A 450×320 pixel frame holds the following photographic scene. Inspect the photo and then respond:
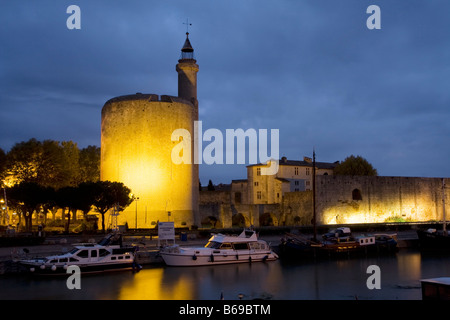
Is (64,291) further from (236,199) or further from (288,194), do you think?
(236,199)

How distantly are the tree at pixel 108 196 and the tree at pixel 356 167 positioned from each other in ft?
115

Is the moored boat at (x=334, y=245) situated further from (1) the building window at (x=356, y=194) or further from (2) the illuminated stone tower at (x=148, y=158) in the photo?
(1) the building window at (x=356, y=194)

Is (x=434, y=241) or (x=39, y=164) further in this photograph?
(x=39, y=164)

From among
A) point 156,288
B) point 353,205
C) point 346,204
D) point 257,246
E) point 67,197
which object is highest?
point 67,197

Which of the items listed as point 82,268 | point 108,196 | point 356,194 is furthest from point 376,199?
point 82,268

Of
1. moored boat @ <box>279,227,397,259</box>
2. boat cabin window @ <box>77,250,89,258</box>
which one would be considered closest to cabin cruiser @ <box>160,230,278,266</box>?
moored boat @ <box>279,227,397,259</box>

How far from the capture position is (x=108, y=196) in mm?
31453

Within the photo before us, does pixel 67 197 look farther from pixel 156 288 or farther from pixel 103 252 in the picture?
pixel 156 288

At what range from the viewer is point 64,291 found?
16.6 m

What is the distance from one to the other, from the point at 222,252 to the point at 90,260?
6489mm

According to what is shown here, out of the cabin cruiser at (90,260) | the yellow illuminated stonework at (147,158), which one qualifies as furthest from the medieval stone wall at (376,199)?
the cabin cruiser at (90,260)

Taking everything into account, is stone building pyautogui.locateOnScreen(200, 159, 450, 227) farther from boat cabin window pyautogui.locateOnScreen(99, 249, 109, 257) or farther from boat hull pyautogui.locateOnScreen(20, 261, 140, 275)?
boat cabin window pyautogui.locateOnScreen(99, 249, 109, 257)

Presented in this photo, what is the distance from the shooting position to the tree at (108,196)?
31.4 meters
